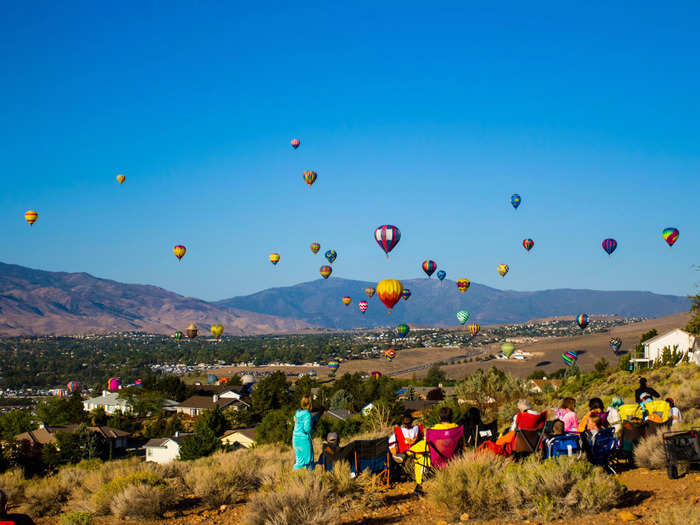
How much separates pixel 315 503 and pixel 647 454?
459cm

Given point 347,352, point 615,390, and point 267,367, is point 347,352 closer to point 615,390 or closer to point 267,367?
point 267,367

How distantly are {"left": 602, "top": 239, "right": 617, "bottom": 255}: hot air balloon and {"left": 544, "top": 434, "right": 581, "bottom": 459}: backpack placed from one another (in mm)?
55299

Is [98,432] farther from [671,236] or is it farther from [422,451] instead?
[671,236]

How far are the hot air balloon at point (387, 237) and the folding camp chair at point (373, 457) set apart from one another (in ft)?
125

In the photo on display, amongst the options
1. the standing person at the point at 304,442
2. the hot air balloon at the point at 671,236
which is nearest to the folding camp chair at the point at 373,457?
the standing person at the point at 304,442

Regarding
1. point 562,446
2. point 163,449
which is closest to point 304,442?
point 562,446

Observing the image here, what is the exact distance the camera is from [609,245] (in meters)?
58.9

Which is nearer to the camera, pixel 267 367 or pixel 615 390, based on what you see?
pixel 615 390

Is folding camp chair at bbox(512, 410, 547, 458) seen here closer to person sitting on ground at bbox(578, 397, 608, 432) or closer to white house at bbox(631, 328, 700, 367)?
person sitting on ground at bbox(578, 397, 608, 432)

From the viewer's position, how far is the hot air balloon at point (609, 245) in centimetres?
5869

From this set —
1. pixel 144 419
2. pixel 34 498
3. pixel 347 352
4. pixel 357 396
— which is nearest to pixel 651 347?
pixel 357 396

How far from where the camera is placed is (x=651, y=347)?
41250mm

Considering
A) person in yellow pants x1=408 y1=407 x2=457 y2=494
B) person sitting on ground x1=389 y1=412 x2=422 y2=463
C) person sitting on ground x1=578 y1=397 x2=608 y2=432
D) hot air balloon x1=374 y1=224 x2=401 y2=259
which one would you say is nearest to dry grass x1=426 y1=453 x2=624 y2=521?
person in yellow pants x1=408 y1=407 x2=457 y2=494

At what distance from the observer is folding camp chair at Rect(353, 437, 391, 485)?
847cm
